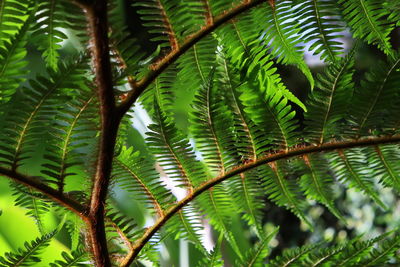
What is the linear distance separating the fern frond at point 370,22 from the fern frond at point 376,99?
0.03 meters

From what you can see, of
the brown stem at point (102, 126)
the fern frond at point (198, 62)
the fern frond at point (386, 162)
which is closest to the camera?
the brown stem at point (102, 126)

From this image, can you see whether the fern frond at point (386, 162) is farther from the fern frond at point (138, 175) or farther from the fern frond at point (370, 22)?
the fern frond at point (138, 175)

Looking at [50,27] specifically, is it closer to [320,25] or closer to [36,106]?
[36,106]

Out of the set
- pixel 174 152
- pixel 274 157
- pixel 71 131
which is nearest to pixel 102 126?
pixel 71 131

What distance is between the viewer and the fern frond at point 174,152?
587 millimetres

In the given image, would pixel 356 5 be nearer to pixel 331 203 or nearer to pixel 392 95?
pixel 392 95

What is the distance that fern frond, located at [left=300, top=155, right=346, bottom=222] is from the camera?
0.67 meters

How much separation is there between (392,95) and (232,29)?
24 cm

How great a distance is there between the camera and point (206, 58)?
1.84 feet

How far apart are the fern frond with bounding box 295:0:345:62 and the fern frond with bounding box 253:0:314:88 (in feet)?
0.05

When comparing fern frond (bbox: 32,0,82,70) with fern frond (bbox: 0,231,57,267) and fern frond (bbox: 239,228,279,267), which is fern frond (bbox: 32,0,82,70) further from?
fern frond (bbox: 239,228,279,267)

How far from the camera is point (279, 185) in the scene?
696 millimetres

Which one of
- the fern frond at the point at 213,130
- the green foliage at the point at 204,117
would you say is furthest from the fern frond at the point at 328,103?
the fern frond at the point at 213,130

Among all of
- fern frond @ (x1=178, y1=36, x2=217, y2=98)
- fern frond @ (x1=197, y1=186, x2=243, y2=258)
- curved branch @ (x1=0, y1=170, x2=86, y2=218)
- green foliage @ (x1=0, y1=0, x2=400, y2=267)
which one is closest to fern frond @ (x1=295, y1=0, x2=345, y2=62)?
green foliage @ (x1=0, y1=0, x2=400, y2=267)
